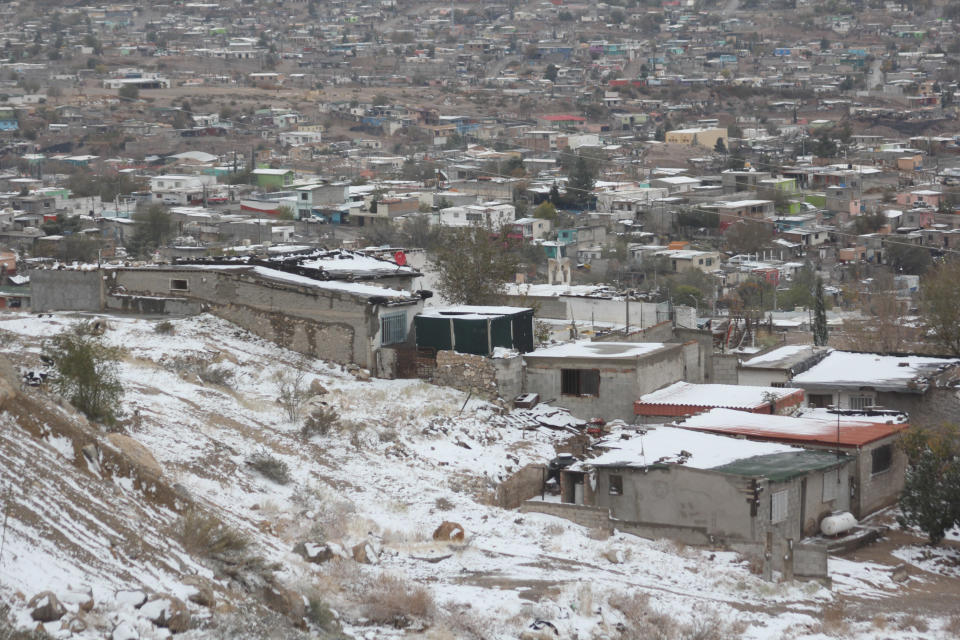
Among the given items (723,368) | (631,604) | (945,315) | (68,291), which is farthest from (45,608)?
(945,315)

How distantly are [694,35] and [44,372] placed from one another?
117063 millimetres

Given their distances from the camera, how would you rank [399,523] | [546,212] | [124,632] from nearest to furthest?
[124,632], [399,523], [546,212]

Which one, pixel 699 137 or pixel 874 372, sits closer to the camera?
pixel 874 372

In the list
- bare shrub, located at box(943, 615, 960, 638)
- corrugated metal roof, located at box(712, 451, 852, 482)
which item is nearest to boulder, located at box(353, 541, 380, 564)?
corrugated metal roof, located at box(712, 451, 852, 482)

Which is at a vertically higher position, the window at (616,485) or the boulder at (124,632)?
the boulder at (124,632)

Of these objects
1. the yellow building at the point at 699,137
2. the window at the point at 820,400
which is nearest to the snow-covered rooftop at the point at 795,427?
the window at the point at 820,400

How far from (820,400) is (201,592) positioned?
37.6ft

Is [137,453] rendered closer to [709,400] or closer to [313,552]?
[313,552]

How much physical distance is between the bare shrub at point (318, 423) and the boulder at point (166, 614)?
18.6 ft

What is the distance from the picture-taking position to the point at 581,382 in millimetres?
17766

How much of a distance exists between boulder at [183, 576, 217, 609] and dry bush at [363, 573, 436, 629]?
1.23 m

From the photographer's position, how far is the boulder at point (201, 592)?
10047 mm

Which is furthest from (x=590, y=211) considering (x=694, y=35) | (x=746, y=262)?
(x=694, y=35)

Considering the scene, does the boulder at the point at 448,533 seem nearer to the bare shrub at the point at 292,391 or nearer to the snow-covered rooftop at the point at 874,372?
the bare shrub at the point at 292,391
